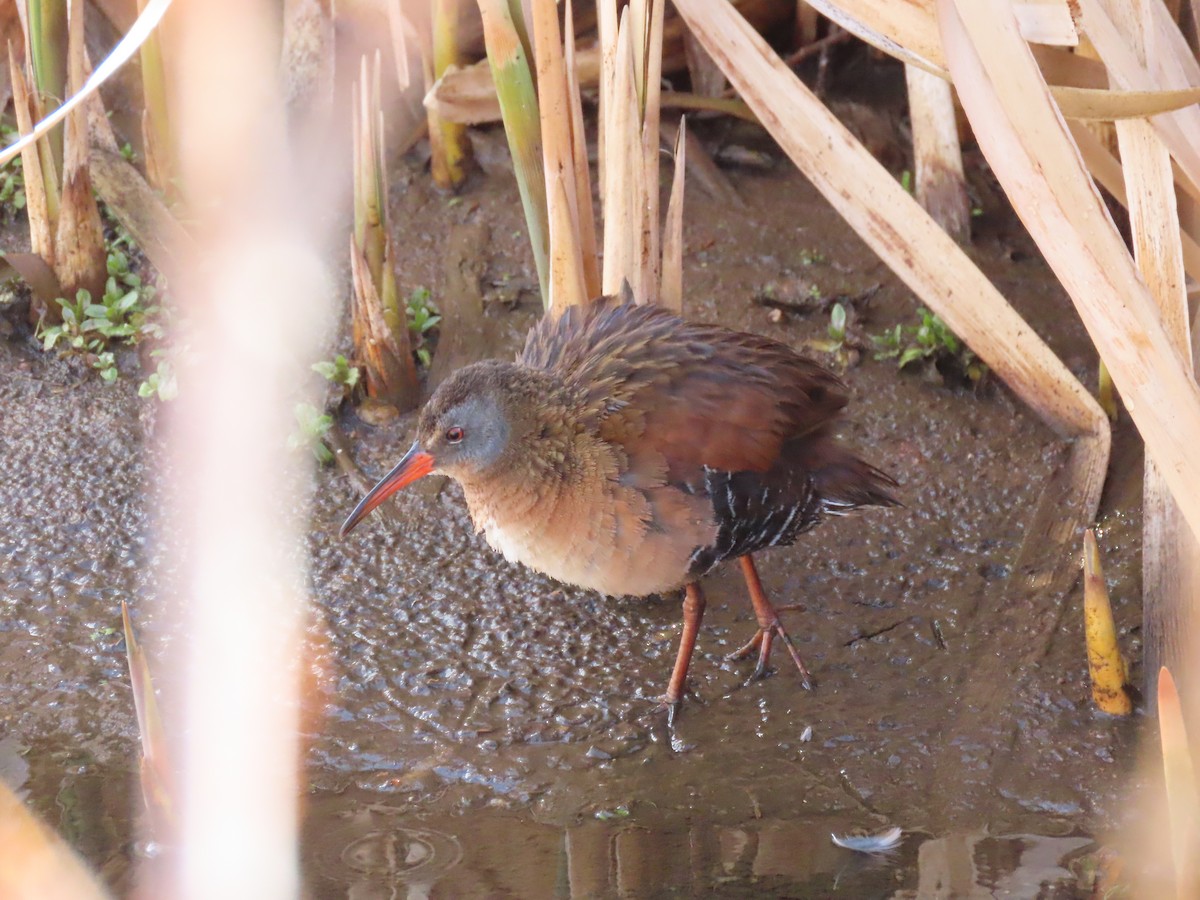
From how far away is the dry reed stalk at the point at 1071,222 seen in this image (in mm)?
2064

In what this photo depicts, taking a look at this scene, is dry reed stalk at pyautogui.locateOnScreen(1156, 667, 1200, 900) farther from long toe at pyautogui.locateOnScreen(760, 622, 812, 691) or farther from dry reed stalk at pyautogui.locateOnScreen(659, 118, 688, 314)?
dry reed stalk at pyautogui.locateOnScreen(659, 118, 688, 314)

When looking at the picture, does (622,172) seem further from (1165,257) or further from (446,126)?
(446,126)

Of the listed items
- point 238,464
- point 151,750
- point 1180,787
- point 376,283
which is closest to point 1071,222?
point 1180,787

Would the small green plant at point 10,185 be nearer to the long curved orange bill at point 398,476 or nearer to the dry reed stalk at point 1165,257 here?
the long curved orange bill at point 398,476

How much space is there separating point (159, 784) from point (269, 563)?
3.46 ft

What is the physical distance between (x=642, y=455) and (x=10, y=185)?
2501mm

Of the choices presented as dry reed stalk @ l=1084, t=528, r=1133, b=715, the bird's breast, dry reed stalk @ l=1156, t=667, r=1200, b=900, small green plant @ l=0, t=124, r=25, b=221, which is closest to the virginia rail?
the bird's breast

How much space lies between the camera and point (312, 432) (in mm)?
3576

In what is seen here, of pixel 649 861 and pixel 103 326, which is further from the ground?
pixel 103 326

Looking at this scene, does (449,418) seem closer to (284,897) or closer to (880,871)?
(284,897)

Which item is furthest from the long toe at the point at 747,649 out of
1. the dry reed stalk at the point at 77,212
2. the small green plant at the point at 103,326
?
the dry reed stalk at the point at 77,212

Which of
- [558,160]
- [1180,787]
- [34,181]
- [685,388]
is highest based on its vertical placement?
[558,160]

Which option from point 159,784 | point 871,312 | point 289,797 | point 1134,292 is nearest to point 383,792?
point 289,797

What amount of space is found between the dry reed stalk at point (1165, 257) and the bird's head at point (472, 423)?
128cm
